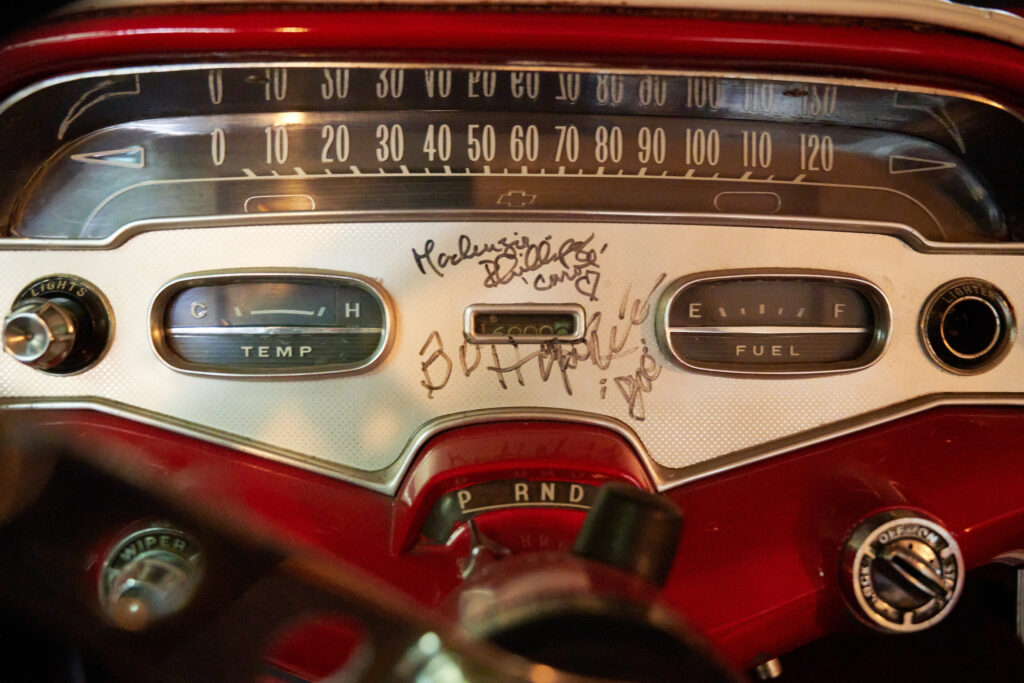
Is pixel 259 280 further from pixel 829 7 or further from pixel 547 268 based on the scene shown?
pixel 829 7

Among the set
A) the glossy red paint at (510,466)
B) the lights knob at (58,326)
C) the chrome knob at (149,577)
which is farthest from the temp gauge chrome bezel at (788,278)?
the lights knob at (58,326)

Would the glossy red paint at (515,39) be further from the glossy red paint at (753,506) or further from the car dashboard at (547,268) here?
the glossy red paint at (753,506)

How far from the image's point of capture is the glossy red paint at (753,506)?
23.4 inches

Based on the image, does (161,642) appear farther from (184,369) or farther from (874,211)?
(874,211)

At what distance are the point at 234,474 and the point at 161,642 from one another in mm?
245

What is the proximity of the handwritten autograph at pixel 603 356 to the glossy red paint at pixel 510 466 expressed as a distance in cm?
5

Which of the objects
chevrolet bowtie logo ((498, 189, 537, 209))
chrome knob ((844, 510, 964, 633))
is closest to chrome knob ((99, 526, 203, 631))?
chevrolet bowtie logo ((498, 189, 537, 209))

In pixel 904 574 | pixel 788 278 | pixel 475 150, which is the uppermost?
pixel 475 150

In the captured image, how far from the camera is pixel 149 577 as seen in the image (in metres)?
0.48

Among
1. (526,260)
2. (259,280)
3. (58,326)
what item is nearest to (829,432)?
(526,260)

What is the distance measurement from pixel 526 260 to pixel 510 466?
8.0 inches

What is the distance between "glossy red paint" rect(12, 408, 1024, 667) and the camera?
23.4 inches

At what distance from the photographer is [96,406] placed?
67 centimetres

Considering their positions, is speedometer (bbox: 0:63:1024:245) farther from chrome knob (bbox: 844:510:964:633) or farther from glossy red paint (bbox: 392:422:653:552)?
chrome knob (bbox: 844:510:964:633)
